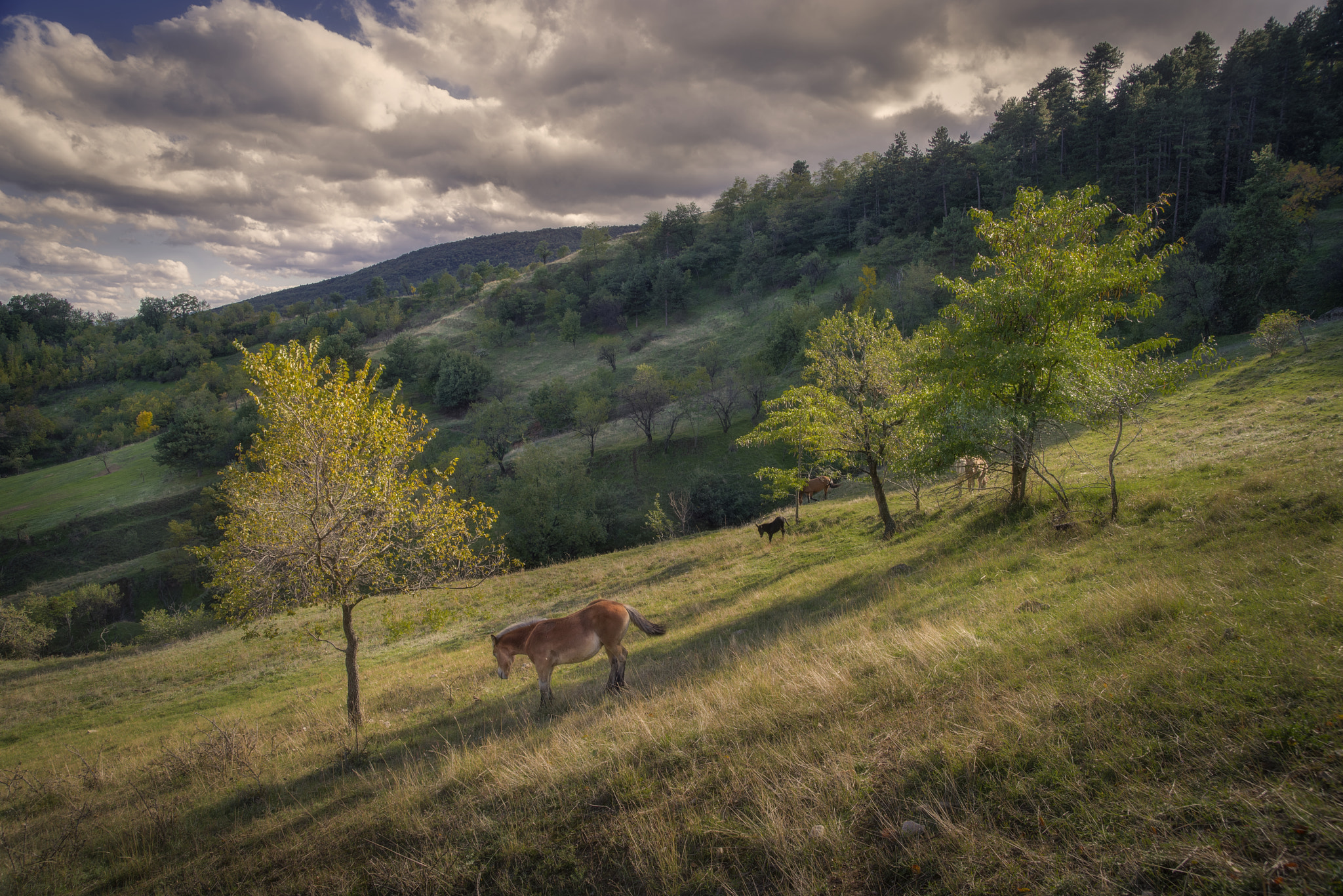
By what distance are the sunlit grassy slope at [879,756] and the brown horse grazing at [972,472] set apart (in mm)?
3134

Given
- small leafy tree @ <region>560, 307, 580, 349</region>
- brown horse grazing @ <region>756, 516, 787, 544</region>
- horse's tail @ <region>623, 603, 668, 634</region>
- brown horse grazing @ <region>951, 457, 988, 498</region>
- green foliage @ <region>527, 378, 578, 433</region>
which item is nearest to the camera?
horse's tail @ <region>623, 603, 668, 634</region>

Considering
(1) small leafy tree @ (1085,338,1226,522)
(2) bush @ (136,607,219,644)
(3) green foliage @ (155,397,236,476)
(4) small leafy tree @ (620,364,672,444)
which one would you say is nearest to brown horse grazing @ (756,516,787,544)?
(1) small leafy tree @ (1085,338,1226,522)

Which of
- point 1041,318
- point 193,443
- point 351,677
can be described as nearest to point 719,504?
point 1041,318

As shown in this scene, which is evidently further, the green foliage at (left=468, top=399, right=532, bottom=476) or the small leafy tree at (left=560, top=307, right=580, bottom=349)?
the small leafy tree at (left=560, top=307, right=580, bottom=349)

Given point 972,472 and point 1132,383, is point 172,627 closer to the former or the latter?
point 972,472

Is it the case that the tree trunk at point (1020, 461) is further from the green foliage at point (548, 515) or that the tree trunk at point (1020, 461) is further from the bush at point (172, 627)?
the bush at point (172, 627)

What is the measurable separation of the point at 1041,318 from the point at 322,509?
1752cm

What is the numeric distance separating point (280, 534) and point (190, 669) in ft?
Answer: 64.4

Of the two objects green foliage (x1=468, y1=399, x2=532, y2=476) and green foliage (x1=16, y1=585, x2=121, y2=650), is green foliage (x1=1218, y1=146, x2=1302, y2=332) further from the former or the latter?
green foliage (x1=16, y1=585, x2=121, y2=650)

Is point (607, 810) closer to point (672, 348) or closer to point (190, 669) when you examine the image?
point (190, 669)

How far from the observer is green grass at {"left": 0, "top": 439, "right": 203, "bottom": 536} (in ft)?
207

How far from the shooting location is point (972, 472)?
1989 cm

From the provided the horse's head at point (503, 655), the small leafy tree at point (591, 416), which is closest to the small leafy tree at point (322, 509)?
the horse's head at point (503, 655)

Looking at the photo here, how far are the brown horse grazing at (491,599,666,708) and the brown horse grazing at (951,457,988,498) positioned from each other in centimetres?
1085
